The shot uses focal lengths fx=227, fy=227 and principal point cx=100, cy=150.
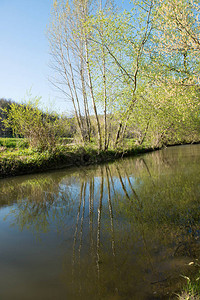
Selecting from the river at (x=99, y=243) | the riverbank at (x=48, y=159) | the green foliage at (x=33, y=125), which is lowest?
the river at (x=99, y=243)

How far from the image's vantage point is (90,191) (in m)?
6.69

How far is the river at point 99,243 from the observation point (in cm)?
235

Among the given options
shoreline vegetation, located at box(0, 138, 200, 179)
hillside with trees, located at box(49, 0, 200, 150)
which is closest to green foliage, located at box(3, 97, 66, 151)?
shoreline vegetation, located at box(0, 138, 200, 179)

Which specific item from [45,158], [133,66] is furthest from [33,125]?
[133,66]

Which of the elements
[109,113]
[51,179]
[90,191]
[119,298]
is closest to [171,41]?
[90,191]

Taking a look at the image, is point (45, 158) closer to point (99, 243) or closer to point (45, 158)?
point (45, 158)

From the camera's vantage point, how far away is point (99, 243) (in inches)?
130

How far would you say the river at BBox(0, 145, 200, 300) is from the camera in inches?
92.4

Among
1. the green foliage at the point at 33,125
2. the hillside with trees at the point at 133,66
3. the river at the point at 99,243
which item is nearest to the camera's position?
the river at the point at 99,243

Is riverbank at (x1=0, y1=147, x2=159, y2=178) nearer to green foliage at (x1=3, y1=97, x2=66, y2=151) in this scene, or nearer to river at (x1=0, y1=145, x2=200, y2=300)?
green foliage at (x1=3, y1=97, x2=66, y2=151)

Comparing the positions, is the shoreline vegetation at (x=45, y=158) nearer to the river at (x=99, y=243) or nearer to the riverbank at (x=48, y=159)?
the riverbank at (x=48, y=159)

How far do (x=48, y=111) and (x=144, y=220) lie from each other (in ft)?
30.2

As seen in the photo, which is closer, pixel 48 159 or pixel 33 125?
pixel 48 159

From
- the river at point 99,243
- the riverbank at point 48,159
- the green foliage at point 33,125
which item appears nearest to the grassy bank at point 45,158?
the riverbank at point 48,159
